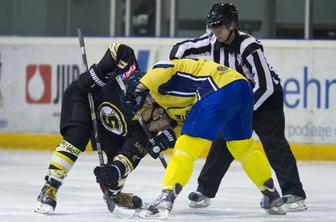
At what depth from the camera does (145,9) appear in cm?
1187

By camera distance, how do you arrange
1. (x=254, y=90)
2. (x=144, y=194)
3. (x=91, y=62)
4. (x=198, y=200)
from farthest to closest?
(x=91, y=62) < (x=144, y=194) < (x=198, y=200) < (x=254, y=90)

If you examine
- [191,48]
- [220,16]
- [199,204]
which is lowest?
[199,204]

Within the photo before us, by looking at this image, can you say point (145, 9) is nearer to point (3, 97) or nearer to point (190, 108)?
point (3, 97)

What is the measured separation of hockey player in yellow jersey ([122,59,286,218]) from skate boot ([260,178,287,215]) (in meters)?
0.50

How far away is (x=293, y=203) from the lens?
6.55 metres

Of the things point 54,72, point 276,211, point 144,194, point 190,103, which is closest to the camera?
point 190,103

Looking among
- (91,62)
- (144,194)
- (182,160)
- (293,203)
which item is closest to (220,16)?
(182,160)

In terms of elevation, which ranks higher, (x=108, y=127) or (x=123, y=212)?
(x=108, y=127)

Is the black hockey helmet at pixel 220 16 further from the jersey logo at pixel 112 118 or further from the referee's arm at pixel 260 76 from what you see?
the jersey logo at pixel 112 118

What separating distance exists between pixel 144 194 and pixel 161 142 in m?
1.47

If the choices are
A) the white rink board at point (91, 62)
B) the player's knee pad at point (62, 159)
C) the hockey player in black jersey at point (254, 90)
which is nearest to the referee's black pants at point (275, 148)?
the hockey player in black jersey at point (254, 90)

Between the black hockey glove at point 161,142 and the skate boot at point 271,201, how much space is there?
2.04 feet

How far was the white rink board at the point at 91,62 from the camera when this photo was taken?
34.1 feet

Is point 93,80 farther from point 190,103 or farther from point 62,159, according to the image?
point 190,103
